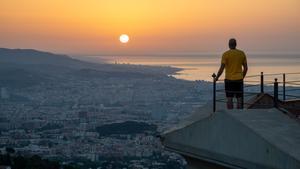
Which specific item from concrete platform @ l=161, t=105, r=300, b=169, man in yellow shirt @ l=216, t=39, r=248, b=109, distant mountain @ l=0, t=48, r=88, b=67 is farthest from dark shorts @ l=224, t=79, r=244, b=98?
distant mountain @ l=0, t=48, r=88, b=67

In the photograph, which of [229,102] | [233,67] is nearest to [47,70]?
[233,67]

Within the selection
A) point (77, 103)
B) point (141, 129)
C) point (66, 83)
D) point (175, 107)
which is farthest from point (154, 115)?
point (66, 83)

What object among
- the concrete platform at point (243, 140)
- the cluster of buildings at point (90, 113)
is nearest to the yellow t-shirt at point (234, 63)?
the concrete platform at point (243, 140)

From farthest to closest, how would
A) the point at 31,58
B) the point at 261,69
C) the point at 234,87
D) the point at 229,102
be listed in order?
the point at 31,58, the point at 261,69, the point at 234,87, the point at 229,102

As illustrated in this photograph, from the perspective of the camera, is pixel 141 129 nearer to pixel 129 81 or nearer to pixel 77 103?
pixel 77 103

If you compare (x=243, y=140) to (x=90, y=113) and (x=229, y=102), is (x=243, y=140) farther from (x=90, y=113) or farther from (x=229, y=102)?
(x=90, y=113)

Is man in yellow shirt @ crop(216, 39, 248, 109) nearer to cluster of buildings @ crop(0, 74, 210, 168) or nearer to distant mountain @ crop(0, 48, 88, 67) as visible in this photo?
cluster of buildings @ crop(0, 74, 210, 168)

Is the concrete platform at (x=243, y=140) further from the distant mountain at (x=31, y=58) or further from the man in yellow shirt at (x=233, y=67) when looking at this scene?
the distant mountain at (x=31, y=58)

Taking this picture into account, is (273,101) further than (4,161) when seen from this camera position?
No
